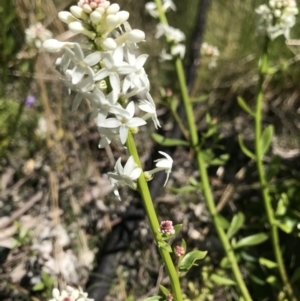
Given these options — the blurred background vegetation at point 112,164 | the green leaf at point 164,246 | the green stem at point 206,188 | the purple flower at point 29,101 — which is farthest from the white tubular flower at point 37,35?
the green leaf at point 164,246

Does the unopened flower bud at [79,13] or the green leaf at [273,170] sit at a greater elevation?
the unopened flower bud at [79,13]

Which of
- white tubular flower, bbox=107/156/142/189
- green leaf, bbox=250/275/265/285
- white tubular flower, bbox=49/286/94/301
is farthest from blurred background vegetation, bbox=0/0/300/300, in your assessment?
white tubular flower, bbox=107/156/142/189

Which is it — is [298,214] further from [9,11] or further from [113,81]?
[9,11]

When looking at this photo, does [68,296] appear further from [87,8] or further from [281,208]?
[281,208]

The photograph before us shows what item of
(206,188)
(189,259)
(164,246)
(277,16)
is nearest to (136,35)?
(164,246)

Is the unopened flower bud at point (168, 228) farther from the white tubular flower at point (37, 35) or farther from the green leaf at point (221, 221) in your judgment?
the white tubular flower at point (37, 35)

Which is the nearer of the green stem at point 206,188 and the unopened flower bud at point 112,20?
the unopened flower bud at point 112,20
